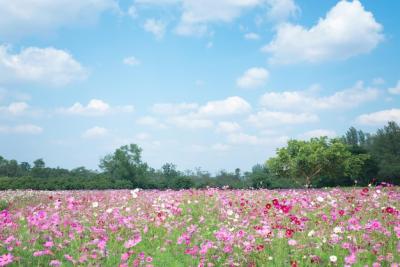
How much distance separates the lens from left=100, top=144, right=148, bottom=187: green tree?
47.2m

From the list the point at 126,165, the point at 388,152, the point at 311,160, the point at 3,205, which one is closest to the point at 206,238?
the point at 3,205

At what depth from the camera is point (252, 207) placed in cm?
1145

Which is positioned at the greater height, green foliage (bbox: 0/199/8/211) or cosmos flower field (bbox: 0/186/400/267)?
green foliage (bbox: 0/199/8/211)

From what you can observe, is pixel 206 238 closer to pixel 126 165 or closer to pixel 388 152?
pixel 126 165

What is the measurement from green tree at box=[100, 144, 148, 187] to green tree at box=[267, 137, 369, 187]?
48.2 feet

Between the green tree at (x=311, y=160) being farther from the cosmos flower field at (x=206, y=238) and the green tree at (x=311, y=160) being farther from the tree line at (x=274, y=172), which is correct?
the cosmos flower field at (x=206, y=238)

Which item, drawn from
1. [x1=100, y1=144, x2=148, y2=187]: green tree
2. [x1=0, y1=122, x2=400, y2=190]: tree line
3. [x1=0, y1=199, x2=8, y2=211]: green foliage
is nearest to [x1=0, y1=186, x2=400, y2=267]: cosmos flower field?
[x1=0, y1=199, x2=8, y2=211]: green foliage

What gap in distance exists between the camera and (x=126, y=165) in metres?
47.8

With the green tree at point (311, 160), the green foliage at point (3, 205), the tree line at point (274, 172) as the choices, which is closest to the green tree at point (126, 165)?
the tree line at point (274, 172)

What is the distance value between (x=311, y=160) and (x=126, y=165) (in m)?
20.3

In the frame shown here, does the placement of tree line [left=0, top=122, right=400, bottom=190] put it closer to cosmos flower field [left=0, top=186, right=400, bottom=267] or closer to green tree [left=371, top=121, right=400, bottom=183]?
green tree [left=371, top=121, right=400, bottom=183]

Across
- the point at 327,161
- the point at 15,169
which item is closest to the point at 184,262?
the point at 327,161

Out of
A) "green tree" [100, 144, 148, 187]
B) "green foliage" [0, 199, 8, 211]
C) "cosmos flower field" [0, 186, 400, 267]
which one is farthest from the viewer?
"green tree" [100, 144, 148, 187]

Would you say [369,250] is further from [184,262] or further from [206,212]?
[206,212]
